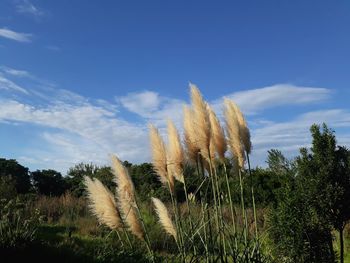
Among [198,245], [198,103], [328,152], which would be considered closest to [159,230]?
[328,152]

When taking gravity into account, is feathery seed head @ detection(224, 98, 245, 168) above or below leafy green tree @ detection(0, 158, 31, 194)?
below

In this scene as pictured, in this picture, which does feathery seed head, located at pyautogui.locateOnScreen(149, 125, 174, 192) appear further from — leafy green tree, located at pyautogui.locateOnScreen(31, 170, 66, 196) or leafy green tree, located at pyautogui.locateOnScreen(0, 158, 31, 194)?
leafy green tree, located at pyautogui.locateOnScreen(31, 170, 66, 196)

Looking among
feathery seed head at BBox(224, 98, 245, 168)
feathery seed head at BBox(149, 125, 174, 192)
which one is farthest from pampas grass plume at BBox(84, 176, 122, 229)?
feathery seed head at BBox(224, 98, 245, 168)

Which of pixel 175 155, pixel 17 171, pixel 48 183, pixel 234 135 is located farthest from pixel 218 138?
pixel 17 171

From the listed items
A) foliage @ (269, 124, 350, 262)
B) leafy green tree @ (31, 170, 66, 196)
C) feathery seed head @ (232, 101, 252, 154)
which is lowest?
foliage @ (269, 124, 350, 262)

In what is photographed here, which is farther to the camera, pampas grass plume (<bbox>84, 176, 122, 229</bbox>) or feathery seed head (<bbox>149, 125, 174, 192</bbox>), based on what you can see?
feathery seed head (<bbox>149, 125, 174, 192</bbox>)

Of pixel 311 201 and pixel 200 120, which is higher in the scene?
pixel 200 120

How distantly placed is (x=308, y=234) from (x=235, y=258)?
3.32 m

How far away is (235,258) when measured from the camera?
4215 millimetres

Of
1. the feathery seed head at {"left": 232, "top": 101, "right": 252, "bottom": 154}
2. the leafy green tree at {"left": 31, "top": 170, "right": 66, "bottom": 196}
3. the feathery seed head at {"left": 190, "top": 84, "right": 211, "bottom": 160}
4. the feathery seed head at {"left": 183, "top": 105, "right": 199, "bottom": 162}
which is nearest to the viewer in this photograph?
the feathery seed head at {"left": 190, "top": 84, "right": 211, "bottom": 160}

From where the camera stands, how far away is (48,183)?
69.6ft

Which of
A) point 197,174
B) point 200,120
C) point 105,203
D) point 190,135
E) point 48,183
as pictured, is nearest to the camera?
point 105,203

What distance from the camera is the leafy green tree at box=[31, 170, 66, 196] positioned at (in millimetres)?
20828

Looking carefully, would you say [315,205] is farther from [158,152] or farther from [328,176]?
[158,152]
